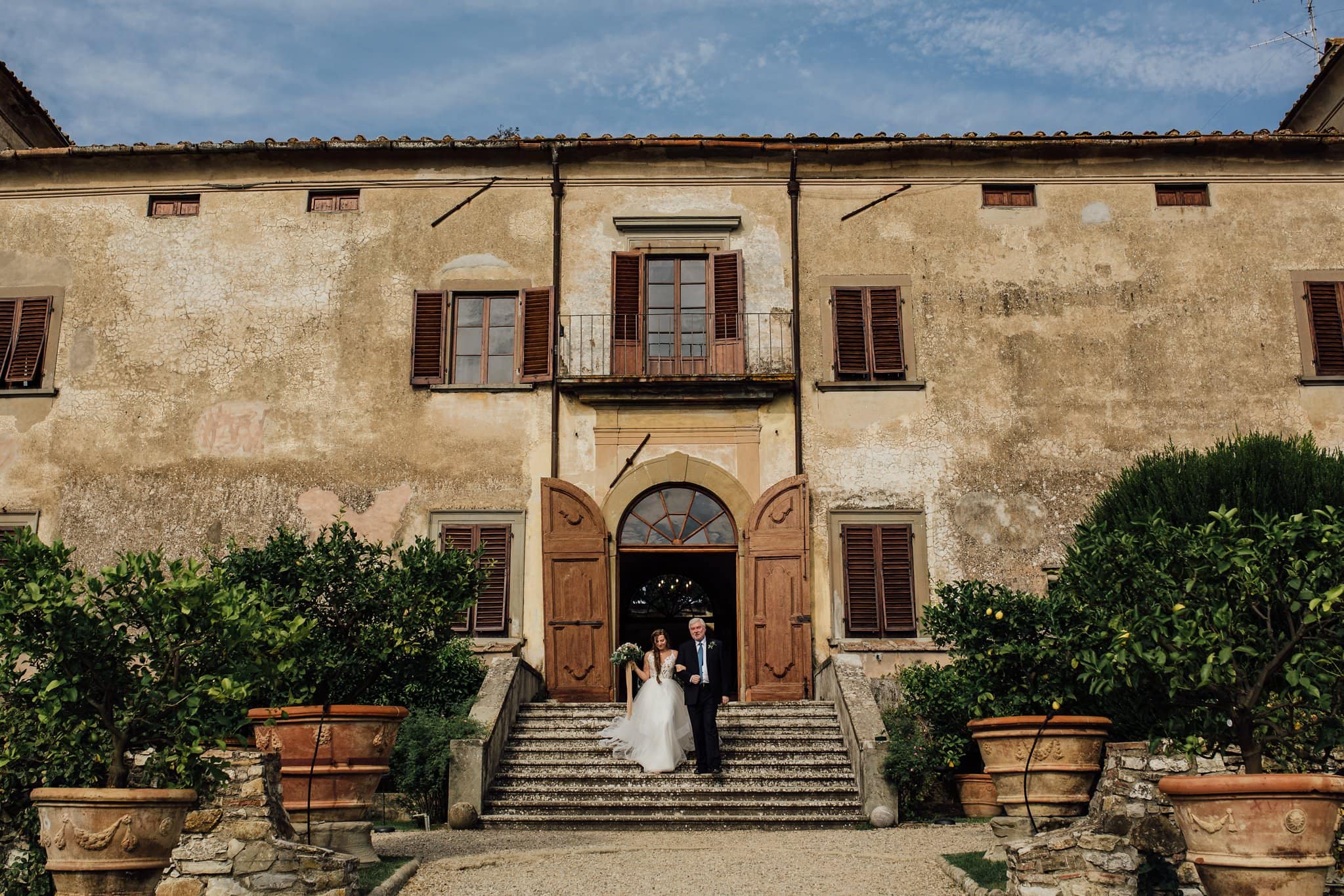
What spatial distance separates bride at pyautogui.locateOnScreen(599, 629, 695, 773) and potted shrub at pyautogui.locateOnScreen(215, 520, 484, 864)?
2.49m

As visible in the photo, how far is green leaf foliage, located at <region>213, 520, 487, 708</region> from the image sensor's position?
943 centimetres

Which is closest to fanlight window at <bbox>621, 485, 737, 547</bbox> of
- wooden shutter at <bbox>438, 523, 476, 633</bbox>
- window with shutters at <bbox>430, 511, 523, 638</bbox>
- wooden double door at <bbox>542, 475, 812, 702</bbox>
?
wooden double door at <bbox>542, 475, 812, 702</bbox>

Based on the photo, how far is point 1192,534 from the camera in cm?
701

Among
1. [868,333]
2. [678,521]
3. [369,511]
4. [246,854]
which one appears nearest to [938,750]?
[678,521]

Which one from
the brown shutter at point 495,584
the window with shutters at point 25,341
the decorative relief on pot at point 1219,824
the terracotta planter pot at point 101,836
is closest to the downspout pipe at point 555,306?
the brown shutter at point 495,584

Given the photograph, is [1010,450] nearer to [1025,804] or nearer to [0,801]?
[1025,804]

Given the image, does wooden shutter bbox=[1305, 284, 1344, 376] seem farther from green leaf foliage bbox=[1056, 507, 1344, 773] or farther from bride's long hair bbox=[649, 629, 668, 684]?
green leaf foliage bbox=[1056, 507, 1344, 773]

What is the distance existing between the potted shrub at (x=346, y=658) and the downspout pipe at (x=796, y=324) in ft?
20.2

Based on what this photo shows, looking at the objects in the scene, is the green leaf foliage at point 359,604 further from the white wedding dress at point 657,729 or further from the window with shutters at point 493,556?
the window with shutters at point 493,556

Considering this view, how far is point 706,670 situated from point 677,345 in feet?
17.5

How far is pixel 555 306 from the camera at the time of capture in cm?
1634

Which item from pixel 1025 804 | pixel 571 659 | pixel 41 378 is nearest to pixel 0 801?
pixel 1025 804

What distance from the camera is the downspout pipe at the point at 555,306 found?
623 inches

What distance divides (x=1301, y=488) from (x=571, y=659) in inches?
314
